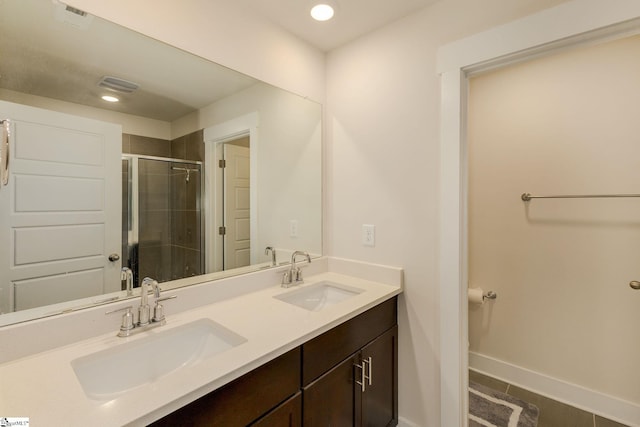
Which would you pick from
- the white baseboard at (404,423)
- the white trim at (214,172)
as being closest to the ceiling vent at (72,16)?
the white trim at (214,172)

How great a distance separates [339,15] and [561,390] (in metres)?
2.70

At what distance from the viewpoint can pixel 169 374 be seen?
3.32ft

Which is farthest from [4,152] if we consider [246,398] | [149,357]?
[246,398]

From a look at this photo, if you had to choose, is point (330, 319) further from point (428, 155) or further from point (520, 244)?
point (520, 244)

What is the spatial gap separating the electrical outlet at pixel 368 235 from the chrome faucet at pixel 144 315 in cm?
112

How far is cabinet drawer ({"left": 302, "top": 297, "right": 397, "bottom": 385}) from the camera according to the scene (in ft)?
3.56

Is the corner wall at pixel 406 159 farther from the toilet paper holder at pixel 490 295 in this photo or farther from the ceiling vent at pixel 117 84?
the ceiling vent at pixel 117 84

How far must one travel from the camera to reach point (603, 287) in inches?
69.8

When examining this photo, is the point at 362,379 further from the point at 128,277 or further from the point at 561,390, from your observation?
the point at 561,390

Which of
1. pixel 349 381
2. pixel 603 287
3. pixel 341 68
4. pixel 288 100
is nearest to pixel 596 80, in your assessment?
pixel 603 287

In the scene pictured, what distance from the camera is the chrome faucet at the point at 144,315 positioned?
104 centimetres

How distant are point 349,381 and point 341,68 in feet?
5.86

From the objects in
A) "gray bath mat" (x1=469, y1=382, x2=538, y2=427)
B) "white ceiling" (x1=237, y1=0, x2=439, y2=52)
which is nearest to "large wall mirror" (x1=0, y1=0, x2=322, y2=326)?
"white ceiling" (x1=237, y1=0, x2=439, y2=52)

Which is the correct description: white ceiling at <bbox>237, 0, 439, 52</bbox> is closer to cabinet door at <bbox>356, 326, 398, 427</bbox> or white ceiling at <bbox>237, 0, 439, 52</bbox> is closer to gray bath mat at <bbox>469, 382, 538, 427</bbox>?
cabinet door at <bbox>356, 326, 398, 427</bbox>
